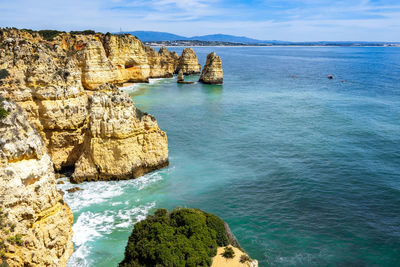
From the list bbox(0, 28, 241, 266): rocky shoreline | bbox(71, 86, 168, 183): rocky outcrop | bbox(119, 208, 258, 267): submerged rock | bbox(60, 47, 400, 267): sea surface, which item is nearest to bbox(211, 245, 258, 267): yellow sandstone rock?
bbox(119, 208, 258, 267): submerged rock

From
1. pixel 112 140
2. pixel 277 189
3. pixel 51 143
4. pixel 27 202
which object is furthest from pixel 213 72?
pixel 27 202

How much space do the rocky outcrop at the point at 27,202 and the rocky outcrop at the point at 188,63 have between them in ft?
309

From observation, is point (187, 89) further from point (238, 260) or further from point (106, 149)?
point (238, 260)

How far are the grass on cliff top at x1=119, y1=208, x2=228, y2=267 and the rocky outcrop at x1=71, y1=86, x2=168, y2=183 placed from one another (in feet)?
39.3

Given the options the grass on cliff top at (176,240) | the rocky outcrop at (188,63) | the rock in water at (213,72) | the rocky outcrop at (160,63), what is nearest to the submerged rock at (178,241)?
the grass on cliff top at (176,240)

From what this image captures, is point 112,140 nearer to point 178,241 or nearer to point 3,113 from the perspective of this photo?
point 3,113

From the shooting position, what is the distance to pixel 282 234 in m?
19.5

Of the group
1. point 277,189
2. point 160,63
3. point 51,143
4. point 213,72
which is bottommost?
point 277,189

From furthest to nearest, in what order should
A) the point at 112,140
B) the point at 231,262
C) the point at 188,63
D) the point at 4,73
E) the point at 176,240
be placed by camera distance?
the point at 188,63
the point at 112,140
the point at 4,73
the point at 176,240
the point at 231,262

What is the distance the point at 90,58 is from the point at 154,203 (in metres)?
44.3

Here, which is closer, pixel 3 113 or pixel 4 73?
pixel 3 113

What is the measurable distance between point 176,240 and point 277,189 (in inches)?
569

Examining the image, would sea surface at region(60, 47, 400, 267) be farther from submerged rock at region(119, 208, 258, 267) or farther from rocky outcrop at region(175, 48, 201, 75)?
rocky outcrop at region(175, 48, 201, 75)

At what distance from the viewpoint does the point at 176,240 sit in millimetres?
13211
